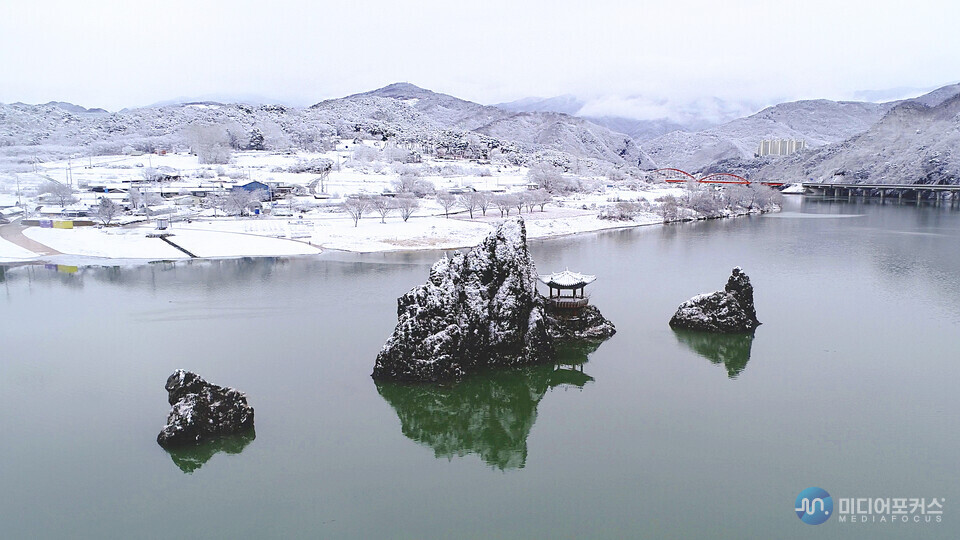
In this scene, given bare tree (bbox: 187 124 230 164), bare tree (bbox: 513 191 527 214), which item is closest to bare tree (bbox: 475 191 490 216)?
bare tree (bbox: 513 191 527 214)

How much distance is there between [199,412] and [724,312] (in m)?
17.6

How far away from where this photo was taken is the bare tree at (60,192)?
57.8m

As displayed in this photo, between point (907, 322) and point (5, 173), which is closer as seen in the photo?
point (907, 322)

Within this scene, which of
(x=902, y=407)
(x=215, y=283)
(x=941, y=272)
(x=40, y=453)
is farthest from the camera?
(x=941, y=272)

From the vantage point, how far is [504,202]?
2517 inches

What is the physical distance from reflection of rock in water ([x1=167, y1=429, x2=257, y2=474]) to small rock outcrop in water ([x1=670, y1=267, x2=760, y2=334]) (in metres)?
15.6

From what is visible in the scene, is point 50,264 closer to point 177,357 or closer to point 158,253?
point 158,253

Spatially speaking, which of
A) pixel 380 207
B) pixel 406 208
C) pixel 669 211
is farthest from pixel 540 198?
pixel 380 207

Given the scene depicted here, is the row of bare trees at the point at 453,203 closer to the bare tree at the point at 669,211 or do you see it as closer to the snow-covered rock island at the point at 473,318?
the bare tree at the point at 669,211

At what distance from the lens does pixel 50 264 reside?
121ft

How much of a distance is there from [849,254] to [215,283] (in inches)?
1509

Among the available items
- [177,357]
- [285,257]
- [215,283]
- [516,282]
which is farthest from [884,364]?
[285,257]

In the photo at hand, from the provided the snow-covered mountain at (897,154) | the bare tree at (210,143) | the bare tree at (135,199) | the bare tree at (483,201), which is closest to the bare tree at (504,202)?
the bare tree at (483,201)

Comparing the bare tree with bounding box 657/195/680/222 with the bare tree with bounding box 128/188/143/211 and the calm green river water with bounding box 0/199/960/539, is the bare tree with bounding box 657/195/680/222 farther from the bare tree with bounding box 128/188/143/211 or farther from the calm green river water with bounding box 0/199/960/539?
the bare tree with bounding box 128/188/143/211
